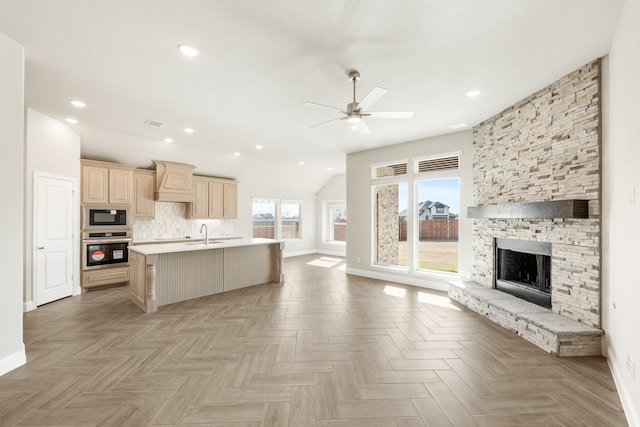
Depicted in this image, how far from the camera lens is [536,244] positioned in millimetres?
3656

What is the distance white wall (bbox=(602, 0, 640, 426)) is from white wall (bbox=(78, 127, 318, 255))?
6017 millimetres

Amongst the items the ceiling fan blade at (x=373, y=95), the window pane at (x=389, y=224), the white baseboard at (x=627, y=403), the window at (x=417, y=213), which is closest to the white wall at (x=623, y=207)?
the white baseboard at (x=627, y=403)

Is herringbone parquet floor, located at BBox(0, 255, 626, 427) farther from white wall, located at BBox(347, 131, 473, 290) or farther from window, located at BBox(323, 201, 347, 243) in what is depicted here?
window, located at BBox(323, 201, 347, 243)

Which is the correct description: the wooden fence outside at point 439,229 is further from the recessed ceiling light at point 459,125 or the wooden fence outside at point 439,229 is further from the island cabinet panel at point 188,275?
the island cabinet panel at point 188,275

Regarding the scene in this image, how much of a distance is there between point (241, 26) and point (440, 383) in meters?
3.34

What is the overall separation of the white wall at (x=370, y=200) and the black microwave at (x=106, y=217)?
15.6 feet

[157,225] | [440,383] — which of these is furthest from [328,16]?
[157,225]

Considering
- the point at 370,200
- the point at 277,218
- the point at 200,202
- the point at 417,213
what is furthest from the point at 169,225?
the point at 417,213

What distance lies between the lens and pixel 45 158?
4.38m

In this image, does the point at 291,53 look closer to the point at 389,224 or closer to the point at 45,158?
the point at 45,158

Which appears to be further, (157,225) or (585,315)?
(157,225)

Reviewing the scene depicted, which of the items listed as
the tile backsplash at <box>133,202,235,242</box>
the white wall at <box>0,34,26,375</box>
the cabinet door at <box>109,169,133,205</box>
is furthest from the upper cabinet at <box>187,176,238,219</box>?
the white wall at <box>0,34,26,375</box>

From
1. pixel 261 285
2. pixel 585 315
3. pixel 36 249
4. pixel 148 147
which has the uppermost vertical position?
pixel 148 147

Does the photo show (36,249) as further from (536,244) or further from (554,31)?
(536,244)
